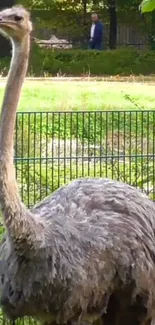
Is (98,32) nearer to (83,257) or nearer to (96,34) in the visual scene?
(96,34)

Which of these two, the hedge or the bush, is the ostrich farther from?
the bush

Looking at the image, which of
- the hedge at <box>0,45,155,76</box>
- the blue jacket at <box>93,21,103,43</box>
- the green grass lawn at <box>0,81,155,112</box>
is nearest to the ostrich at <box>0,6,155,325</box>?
the green grass lawn at <box>0,81,155,112</box>

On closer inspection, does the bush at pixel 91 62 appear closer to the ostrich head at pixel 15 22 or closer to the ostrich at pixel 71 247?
the ostrich at pixel 71 247

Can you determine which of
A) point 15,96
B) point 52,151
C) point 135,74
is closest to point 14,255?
point 15,96

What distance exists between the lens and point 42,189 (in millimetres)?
9984

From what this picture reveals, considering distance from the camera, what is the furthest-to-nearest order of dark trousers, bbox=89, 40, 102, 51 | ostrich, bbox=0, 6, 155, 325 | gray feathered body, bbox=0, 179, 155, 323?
dark trousers, bbox=89, 40, 102, 51
gray feathered body, bbox=0, 179, 155, 323
ostrich, bbox=0, 6, 155, 325

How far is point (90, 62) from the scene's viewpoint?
103 feet

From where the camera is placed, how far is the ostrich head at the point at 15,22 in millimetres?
5395

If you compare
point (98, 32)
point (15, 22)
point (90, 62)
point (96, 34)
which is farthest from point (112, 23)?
point (15, 22)

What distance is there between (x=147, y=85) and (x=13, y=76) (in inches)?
792

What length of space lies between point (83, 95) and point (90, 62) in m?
10.2

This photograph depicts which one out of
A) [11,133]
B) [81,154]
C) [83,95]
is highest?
[83,95]

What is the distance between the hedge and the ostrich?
2339cm

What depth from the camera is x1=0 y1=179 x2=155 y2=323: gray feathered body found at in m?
5.94
